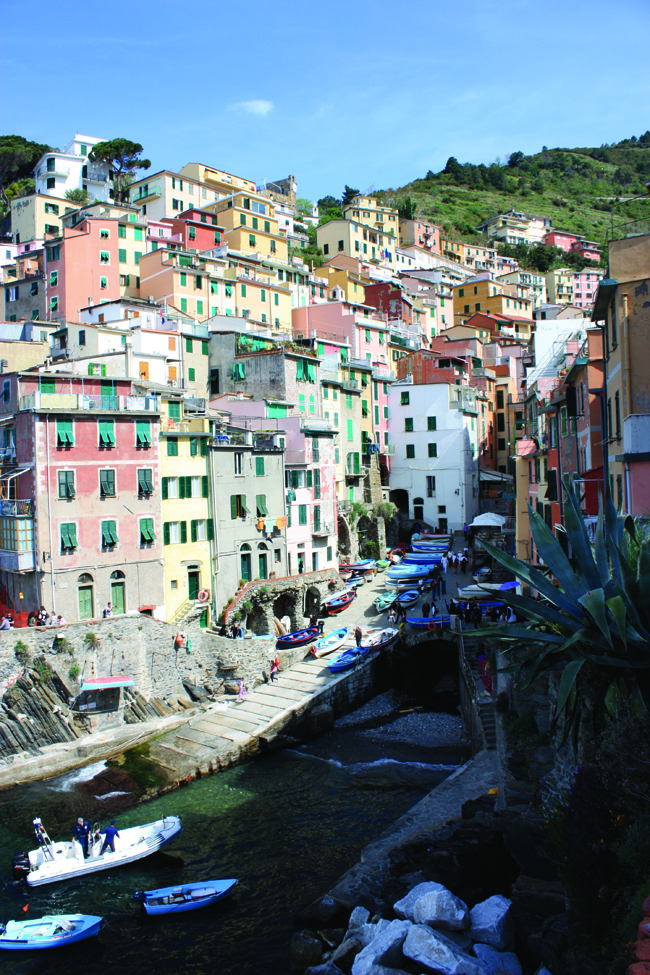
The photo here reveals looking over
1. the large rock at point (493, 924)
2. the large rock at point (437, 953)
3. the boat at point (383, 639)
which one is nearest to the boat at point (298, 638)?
the boat at point (383, 639)

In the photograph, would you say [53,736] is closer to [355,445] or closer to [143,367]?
[143,367]

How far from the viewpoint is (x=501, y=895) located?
15773mm

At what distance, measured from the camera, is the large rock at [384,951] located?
14445mm

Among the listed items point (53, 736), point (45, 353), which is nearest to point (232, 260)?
point (45, 353)

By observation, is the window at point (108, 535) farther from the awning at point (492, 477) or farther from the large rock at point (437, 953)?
the awning at point (492, 477)

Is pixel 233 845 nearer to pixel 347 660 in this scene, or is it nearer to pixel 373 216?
pixel 347 660

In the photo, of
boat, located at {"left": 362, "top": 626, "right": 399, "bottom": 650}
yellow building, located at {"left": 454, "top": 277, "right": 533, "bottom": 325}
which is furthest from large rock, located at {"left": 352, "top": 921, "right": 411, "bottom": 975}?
yellow building, located at {"left": 454, "top": 277, "right": 533, "bottom": 325}

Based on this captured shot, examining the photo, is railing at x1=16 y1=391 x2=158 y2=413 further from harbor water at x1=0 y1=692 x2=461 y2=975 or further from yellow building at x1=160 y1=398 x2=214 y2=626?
harbor water at x1=0 y1=692 x2=461 y2=975

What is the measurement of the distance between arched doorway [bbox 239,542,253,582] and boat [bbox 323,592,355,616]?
5399 mm

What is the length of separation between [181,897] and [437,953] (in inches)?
394

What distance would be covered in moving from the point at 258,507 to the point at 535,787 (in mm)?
29619

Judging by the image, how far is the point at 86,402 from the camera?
37.2m

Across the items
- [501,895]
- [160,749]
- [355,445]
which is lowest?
[160,749]

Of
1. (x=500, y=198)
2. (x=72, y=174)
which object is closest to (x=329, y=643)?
(x=72, y=174)
